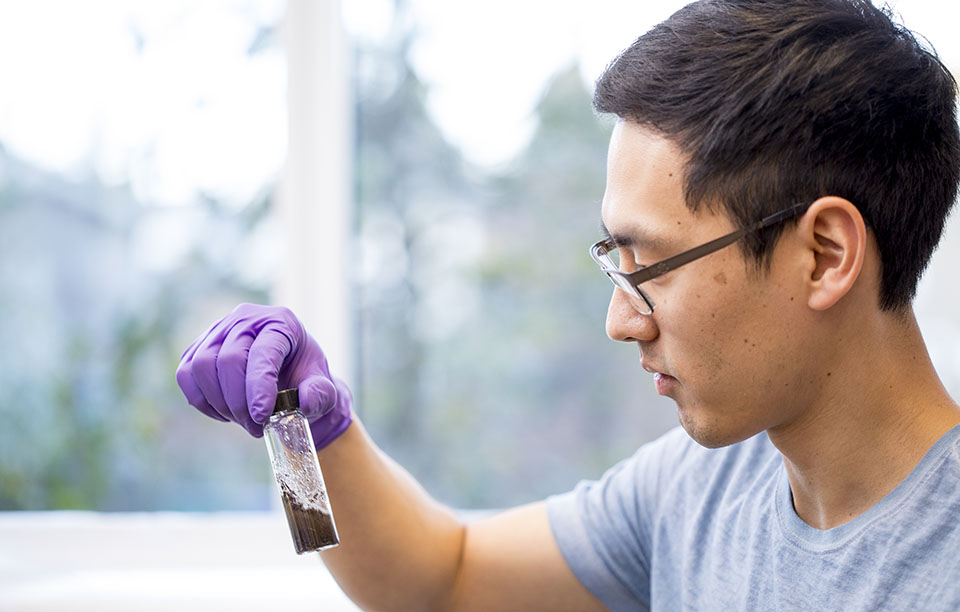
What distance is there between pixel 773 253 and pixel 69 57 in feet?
4.97

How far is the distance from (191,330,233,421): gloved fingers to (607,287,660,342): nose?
44 cm

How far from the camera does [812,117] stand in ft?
2.89

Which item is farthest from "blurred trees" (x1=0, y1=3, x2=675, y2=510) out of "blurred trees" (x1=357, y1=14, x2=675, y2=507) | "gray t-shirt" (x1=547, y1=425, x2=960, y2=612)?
"gray t-shirt" (x1=547, y1=425, x2=960, y2=612)

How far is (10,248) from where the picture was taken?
1826 mm

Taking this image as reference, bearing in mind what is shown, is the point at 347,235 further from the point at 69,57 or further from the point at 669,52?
the point at 669,52

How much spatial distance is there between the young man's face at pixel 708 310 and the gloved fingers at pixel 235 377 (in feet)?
1.42

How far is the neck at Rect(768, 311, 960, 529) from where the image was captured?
2.97 feet

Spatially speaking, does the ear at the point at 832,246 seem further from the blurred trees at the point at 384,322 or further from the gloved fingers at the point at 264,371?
the blurred trees at the point at 384,322

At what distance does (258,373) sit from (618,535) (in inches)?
20.7

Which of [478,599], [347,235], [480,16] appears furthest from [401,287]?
[478,599]

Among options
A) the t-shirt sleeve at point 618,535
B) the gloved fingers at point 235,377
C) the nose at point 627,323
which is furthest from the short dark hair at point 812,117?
the gloved fingers at point 235,377

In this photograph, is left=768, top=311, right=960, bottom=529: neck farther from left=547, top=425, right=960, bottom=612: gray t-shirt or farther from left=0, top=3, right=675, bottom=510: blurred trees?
left=0, top=3, right=675, bottom=510: blurred trees

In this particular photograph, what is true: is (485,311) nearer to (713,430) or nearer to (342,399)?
(342,399)

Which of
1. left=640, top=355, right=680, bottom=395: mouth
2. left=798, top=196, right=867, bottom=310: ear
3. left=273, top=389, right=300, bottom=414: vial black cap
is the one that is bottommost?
left=640, top=355, right=680, bottom=395: mouth
